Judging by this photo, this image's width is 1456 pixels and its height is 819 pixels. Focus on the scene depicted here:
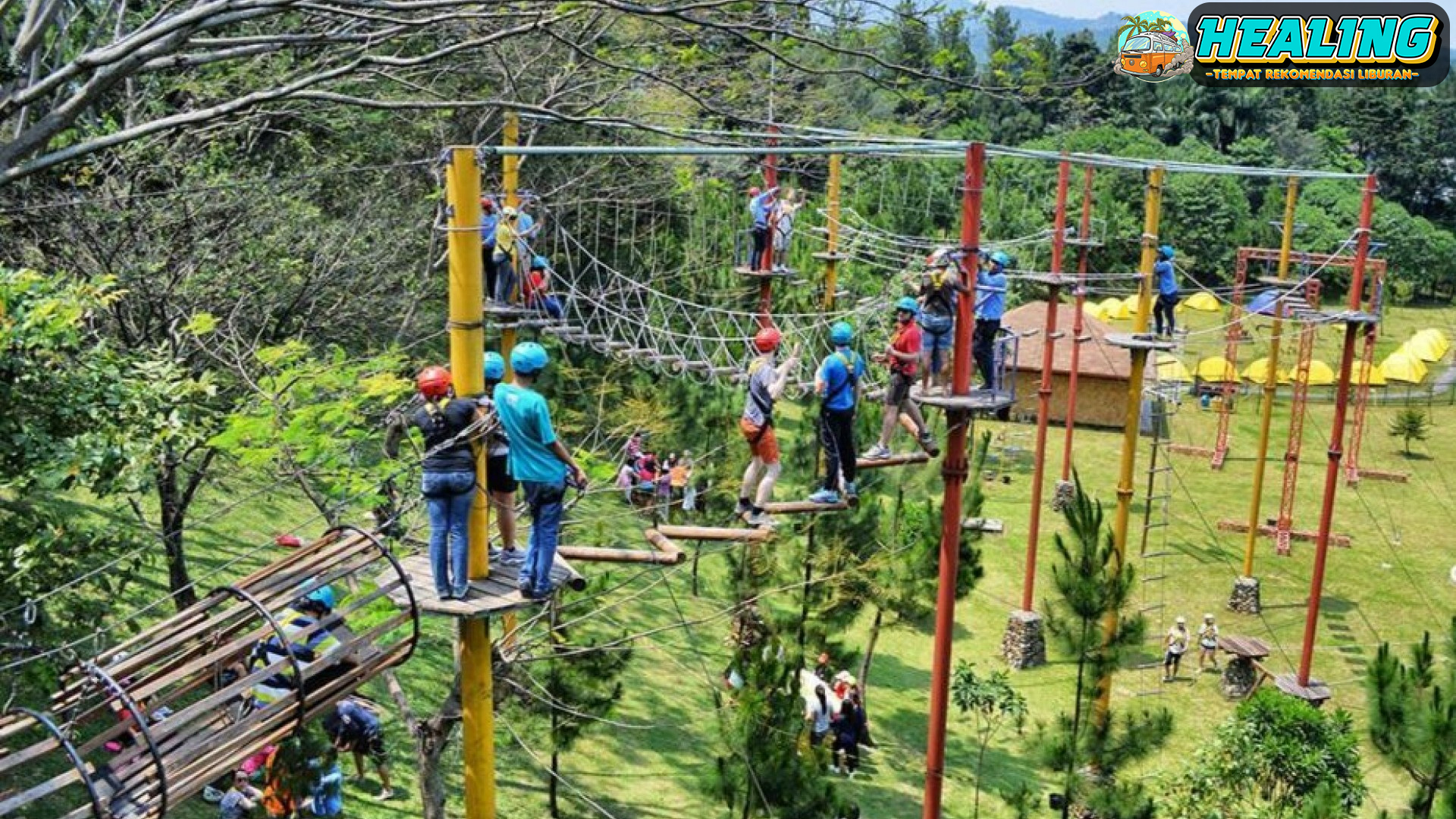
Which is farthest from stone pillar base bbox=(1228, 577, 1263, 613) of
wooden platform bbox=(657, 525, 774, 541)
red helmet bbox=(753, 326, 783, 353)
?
wooden platform bbox=(657, 525, 774, 541)

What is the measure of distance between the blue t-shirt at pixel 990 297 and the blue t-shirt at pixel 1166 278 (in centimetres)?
650

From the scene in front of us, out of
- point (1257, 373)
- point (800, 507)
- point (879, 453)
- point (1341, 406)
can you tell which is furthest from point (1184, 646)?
point (1257, 373)

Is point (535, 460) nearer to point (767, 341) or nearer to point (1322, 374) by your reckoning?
point (767, 341)

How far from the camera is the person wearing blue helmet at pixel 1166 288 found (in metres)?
18.2

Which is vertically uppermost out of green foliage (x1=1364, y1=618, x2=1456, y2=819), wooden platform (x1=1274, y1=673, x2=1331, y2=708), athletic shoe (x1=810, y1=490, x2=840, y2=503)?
athletic shoe (x1=810, y1=490, x2=840, y2=503)

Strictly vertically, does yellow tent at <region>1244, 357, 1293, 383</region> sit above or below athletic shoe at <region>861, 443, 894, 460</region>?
below

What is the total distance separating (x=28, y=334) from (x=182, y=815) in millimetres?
4304

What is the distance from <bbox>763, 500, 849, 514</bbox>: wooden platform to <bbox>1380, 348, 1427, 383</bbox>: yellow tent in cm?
2954

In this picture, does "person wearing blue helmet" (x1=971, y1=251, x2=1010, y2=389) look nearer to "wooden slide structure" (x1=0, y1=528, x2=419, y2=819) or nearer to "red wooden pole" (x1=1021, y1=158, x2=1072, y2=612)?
"red wooden pole" (x1=1021, y1=158, x2=1072, y2=612)

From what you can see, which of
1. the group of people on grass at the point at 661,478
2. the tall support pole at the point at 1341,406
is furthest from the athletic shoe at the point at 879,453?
the tall support pole at the point at 1341,406

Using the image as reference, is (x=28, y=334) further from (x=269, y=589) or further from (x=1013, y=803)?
(x=1013, y=803)

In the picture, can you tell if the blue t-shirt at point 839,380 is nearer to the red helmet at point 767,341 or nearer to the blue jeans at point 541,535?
the red helmet at point 767,341

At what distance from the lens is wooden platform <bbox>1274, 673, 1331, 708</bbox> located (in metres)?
17.1

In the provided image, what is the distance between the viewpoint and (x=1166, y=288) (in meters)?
18.9
